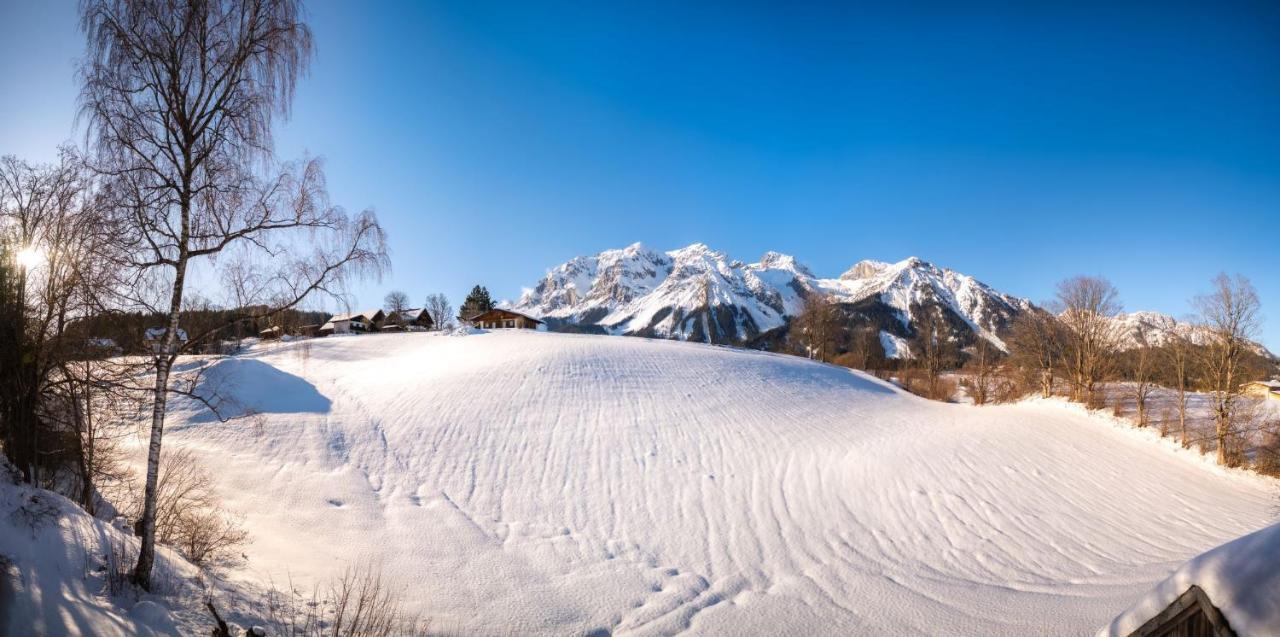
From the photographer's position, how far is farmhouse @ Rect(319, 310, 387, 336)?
5612 centimetres

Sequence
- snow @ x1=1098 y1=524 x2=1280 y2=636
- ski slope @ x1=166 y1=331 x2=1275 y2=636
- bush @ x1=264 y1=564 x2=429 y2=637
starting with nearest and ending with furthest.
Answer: snow @ x1=1098 y1=524 x2=1280 y2=636 < bush @ x1=264 y1=564 x2=429 y2=637 < ski slope @ x1=166 y1=331 x2=1275 y2=636

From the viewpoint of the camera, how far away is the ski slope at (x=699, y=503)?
7.81 meters

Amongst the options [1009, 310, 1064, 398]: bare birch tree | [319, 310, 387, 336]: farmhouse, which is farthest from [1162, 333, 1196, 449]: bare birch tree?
[319, 310, 387, 336]: farmhouse

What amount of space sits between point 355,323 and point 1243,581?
70.6 m

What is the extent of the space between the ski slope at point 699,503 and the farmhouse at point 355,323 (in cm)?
3803

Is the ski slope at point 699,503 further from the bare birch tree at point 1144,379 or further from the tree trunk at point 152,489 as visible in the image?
the tree trunk at point 152,489

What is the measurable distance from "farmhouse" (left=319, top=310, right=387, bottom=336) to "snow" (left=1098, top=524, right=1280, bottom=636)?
65876 millimetres

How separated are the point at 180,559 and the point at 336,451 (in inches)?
297

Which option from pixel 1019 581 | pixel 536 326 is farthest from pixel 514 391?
pixel 536 326

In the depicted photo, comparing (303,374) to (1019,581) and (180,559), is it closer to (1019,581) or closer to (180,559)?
(180,559)

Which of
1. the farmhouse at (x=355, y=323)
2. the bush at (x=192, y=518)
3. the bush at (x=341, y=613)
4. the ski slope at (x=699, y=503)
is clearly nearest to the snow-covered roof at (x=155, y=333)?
the ski slope at (x=699, y=503)

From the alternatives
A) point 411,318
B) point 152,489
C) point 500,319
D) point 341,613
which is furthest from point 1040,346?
point 411,318

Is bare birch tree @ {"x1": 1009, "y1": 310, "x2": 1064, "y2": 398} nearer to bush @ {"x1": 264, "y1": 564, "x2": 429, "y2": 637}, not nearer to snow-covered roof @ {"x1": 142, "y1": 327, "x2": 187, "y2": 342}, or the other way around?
bush @ {"x1": 264, "y1": 564, "x2": 429, "y2": 637}

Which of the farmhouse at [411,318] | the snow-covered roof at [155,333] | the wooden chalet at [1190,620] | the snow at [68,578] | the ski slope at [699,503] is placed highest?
the farmhouse at [411,318]
